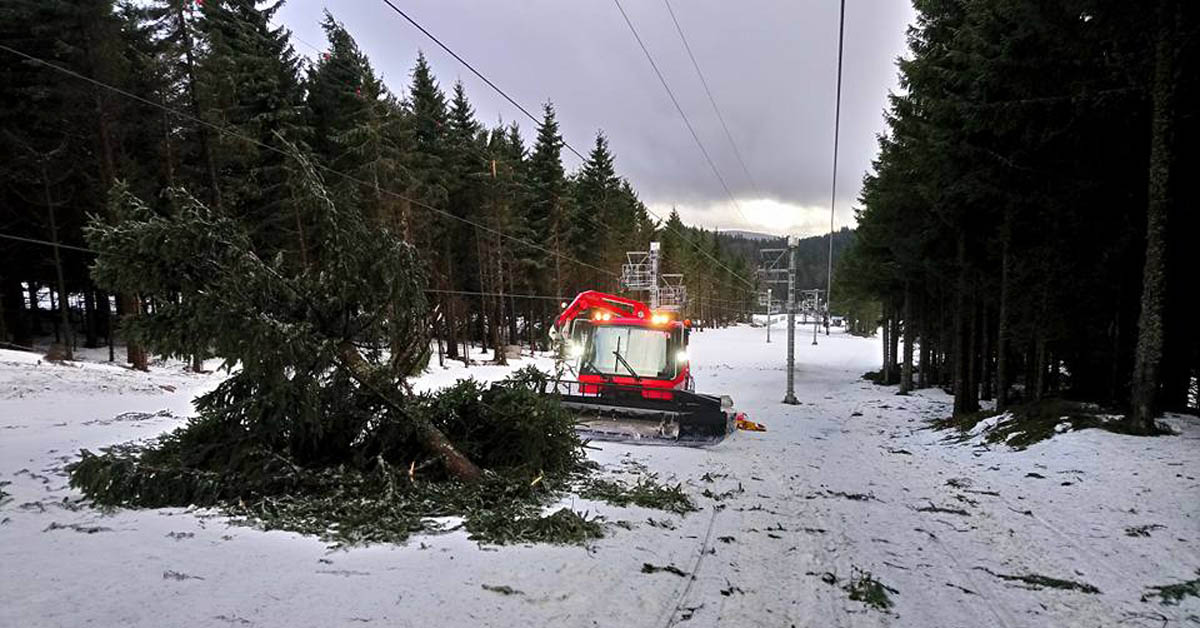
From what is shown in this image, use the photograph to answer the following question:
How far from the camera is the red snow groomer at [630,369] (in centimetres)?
1104

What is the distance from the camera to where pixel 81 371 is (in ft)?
55.0

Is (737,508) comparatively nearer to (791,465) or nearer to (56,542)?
(791,465)

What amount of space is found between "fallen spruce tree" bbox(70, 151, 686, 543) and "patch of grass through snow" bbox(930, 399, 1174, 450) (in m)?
7.23

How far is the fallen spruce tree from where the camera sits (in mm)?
5184

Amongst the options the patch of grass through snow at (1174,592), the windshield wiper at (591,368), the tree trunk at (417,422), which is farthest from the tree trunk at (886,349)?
the tree trunk at (417,422)

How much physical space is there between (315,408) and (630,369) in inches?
298


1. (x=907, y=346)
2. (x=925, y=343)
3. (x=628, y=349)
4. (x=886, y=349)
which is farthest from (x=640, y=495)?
(x=886, y=349)

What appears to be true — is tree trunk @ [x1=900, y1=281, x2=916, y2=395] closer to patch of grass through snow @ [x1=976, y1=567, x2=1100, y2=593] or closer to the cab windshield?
the cab windshield

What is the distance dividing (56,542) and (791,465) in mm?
9057

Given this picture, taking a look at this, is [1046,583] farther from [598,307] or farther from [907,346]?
[907,346]

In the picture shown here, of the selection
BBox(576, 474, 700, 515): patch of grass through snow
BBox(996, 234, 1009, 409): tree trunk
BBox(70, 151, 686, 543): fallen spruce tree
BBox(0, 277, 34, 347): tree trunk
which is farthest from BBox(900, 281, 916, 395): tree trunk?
BBox(0, 277, 34, 347): tree trunk

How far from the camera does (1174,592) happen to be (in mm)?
4434

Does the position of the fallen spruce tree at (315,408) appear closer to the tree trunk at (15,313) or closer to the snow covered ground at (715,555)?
the snow covered ground at (715,555)

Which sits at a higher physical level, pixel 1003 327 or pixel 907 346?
pixel 1003 327
